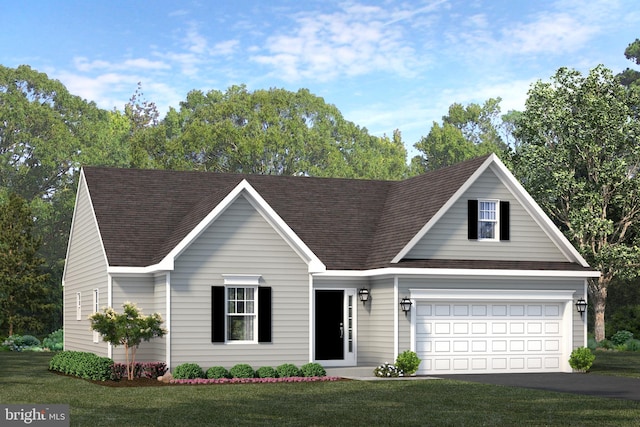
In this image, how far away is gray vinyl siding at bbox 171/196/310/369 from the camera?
96.0 feet

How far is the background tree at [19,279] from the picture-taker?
5116 centimetres

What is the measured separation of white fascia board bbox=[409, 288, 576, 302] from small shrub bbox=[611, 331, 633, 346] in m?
16.0

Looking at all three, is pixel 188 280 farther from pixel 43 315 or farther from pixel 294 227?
pixel 43 315

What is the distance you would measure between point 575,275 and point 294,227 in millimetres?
9031

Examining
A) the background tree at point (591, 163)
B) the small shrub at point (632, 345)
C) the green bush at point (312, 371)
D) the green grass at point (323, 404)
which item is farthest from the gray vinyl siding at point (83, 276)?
the small shrub at point (632, 345)

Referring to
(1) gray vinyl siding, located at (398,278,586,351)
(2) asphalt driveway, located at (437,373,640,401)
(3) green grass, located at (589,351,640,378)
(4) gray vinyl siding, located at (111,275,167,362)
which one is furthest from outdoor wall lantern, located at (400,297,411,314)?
(4) gray vinyl siding, located at (111,275,167,362)

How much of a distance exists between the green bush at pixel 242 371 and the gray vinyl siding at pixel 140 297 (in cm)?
304

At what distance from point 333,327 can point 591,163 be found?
2172cm

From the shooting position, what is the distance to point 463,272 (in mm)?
31266

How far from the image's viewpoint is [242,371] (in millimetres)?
28719

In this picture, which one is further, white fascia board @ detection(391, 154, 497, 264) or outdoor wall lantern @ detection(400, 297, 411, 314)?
white fascia board @ detection(391, 154, 497, 264)

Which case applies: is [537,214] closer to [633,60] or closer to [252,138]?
[252,138]

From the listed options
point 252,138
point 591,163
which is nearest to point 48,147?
point 252,138

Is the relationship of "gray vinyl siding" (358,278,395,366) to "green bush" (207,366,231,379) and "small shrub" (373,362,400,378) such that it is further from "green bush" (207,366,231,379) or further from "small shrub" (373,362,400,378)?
"green bush" (207,366,231,379)
